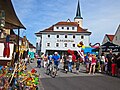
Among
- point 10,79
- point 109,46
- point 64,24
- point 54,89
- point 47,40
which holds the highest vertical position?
point 64,24

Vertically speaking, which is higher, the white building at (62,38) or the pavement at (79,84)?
the white building at (62,38)

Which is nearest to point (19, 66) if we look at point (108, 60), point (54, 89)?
point (54, 89)

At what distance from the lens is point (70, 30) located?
7306 centimetres

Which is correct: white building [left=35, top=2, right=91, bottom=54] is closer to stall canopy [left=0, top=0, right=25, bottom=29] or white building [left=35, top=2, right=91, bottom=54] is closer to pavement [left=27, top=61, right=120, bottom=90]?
pavement [left=27, top=61, right=120, bottom=90]

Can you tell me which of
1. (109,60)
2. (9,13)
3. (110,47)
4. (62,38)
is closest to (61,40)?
(62,38)

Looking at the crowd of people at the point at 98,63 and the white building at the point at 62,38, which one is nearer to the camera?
the crowd of people at the point at 98,63

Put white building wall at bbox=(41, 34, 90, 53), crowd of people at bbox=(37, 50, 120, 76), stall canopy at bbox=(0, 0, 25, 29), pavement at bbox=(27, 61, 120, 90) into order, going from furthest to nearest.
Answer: white building wall at bbox=(41, 34, 90, 53), crowd of people at bbox=(37, 50, 120, 76), pavement at bbox=(27, 61, 120, 90), stall canopy at bbox=(0, 0, 25, 29)

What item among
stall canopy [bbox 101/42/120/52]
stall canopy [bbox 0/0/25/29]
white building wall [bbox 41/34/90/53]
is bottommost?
stall canopy [bbox 101/42/120/52]

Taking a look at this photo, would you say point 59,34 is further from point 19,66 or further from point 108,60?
point 19,66

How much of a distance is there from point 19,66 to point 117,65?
33.5ft

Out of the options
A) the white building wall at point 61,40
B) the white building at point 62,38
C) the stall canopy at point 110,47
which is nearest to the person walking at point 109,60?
the stall canopy at point 110,47

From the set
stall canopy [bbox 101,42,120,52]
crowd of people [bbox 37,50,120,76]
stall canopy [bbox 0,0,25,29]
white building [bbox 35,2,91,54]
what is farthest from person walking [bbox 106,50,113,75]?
white building [bbox 35,2,91,54]

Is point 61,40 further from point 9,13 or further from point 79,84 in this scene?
point 9,13

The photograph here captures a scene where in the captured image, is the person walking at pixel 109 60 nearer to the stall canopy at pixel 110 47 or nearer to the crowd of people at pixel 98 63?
the crowd of people at pixel 98 63
